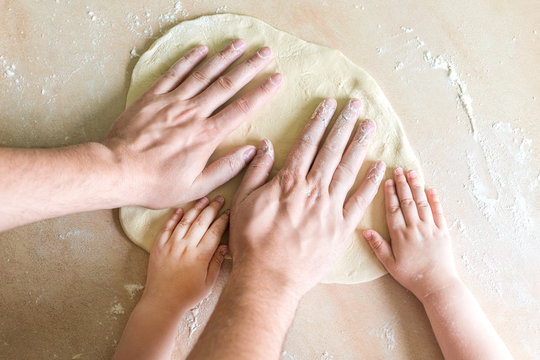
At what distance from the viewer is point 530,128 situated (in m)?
1.23

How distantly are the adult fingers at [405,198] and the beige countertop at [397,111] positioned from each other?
0.12m

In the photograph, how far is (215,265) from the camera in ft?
3.63

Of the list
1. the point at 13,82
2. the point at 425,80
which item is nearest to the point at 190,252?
the point at 13,82

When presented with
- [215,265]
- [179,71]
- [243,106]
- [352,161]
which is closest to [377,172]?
[352,161]

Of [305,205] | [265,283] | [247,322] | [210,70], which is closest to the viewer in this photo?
[247,322]

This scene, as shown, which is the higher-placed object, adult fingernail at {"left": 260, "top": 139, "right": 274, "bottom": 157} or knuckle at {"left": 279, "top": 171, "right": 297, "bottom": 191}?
adult fingernail at {"left": 260, "top": 139, "right": 274, "bottom": 157}

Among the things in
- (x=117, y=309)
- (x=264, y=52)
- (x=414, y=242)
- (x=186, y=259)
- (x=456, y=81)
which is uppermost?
(x=456, y=81)

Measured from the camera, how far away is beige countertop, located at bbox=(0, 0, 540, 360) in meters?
1.14

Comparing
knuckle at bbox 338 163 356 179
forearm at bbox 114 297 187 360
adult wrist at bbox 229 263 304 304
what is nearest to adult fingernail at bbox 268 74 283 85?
knuckle at bbox 338 163 356 179

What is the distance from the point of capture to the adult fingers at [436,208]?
1.14 metres

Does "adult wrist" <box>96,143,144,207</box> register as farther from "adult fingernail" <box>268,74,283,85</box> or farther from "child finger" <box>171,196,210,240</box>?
"adult fingernail" <box>268,74,283,85</box>

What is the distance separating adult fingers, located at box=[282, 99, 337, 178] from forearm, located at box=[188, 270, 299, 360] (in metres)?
0.32

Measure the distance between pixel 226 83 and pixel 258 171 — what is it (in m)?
0.26

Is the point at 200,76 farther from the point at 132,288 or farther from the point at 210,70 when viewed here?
the point at 132,288
